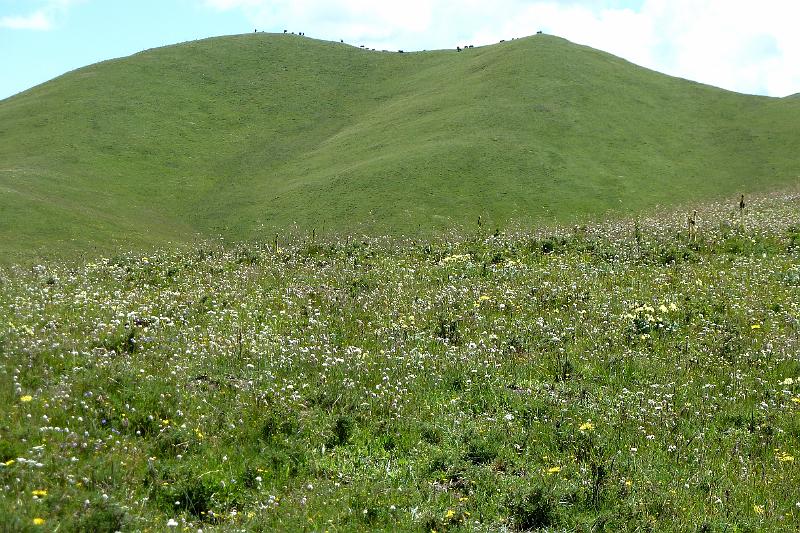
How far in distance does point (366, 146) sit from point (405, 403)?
1965 inches

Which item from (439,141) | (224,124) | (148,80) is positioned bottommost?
(439,141)

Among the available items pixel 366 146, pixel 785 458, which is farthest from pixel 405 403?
pixel 366 146

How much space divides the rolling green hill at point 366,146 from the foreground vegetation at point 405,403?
21.5 meters

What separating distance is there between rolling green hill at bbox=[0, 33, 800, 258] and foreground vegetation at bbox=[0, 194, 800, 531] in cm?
2151

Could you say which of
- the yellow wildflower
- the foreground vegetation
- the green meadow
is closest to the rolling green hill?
the green meadow

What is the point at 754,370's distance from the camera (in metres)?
14.6

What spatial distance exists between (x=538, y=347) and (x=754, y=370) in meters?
4.48

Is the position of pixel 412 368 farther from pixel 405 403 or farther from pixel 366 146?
pixel 366 146

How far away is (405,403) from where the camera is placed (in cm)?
1294

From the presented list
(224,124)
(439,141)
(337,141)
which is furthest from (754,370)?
(224,124)

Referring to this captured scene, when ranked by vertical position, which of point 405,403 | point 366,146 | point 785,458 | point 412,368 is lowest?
point 785,458

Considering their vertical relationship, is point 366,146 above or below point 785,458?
above

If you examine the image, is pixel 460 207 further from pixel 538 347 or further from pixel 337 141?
pixel 538 347

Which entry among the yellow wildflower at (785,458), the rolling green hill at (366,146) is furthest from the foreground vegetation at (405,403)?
the rolling green hill at (366,146)
